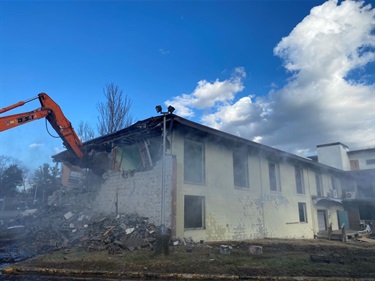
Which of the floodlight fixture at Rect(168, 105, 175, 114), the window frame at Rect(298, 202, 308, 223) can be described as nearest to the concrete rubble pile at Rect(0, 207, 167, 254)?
the floodlight fixture at Rect(168, 105, 175, 114)

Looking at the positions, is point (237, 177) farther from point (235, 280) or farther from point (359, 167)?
point (359, 167)

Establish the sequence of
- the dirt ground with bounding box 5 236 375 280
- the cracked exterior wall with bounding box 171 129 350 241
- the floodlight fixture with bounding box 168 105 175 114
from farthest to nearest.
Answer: the cracked exterior wall with bounding box 171 129 350 241, the floodlight fixture with bounding box 168 105 175 114, the dirt ground with bounding box 5 236 375 280

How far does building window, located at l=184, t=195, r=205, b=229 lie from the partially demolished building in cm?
4

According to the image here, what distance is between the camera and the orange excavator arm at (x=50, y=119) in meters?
9.05

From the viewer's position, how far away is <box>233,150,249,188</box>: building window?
513 inches

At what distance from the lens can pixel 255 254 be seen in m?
8.12

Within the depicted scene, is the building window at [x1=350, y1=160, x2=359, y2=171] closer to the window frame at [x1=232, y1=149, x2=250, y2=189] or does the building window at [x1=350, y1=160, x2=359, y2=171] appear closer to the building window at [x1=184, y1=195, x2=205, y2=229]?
the window frame at [x1=232, y1=149, x2=250, y2=189]

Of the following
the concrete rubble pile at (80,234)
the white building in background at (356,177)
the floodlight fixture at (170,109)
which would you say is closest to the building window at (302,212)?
the white building in background at (356,177)

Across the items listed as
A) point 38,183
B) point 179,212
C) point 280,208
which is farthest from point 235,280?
point 38,183

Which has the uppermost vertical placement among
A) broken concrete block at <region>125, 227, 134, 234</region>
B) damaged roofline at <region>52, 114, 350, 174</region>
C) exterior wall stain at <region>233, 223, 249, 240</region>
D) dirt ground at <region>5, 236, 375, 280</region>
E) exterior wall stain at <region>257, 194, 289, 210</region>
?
damaged roofline at <region>52, 114, 350, 174</region>

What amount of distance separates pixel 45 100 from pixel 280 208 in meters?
13.1

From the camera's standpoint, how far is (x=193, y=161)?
11.2 metres

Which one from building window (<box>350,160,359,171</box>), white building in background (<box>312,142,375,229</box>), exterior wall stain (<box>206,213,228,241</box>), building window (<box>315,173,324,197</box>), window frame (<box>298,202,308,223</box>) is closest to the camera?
exterior wall stain (<box>206,213,228,241</box>)

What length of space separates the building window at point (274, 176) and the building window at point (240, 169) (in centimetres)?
269
